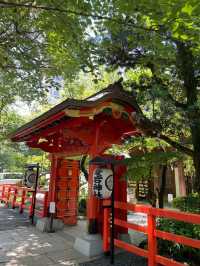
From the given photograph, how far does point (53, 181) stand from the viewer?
774 cm

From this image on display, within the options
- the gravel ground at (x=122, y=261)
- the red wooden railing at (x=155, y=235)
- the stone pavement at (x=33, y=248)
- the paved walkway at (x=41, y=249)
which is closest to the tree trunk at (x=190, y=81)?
the red wooden railing at (x=155, y=235)

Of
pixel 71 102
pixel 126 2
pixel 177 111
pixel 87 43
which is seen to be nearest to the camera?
pixel 126 2

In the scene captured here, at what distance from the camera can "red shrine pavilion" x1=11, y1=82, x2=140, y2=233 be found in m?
5.07

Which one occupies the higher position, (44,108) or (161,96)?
(44,108)

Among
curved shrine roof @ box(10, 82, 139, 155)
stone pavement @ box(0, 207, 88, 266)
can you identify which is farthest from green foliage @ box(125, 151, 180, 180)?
stone pavement @ box(0, 207, 88, 266)

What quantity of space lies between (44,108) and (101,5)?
11.4m

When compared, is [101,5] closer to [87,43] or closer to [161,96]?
[87,43]

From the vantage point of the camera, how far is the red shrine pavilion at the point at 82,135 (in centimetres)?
507

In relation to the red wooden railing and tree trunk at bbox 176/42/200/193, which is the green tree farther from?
the red wooden railing

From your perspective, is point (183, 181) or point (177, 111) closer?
point (177, 111)

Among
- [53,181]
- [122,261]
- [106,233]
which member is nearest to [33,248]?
[106,233]

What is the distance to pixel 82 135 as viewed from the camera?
19.0 feet

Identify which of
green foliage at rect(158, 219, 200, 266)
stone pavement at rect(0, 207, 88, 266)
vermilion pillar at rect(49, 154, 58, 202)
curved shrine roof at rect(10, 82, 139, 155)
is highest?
curved shrine roof at rect(10, 82, 139, 155)

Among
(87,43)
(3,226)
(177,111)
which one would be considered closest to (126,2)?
(87,43)
